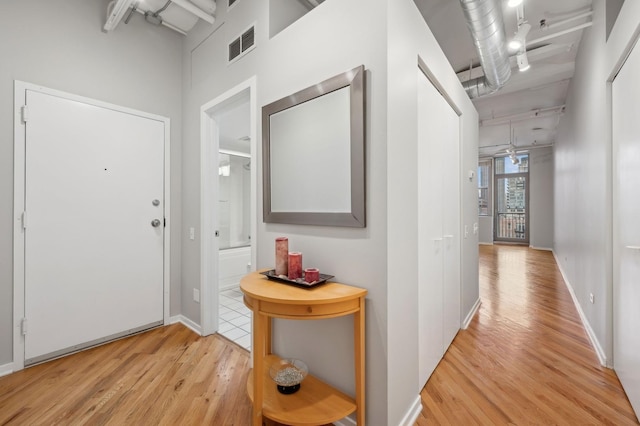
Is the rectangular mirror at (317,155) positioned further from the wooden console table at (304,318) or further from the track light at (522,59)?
the track light at (522,59)

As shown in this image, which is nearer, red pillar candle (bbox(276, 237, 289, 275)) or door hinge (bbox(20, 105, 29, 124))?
red pillar candle (bbox(276, 237, 289, 275))

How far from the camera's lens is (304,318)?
1253mm

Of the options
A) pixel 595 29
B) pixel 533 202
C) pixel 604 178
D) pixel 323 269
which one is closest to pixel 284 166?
pixel 323 269

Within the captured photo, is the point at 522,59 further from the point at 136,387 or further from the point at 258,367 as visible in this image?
the point at 136,387

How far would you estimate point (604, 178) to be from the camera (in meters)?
2.06

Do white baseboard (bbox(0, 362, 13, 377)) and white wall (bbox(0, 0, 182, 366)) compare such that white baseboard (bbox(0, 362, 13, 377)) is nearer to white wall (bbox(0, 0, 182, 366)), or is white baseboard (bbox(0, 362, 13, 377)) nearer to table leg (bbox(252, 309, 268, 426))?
white wall (bbox(0, 0, 182, 366))

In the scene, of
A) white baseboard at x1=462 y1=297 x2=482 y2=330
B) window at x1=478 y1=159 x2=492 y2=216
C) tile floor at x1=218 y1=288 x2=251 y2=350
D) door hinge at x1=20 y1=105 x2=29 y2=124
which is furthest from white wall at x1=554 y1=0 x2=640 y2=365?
window at x1=478 y1=159 x2=492 y2=216

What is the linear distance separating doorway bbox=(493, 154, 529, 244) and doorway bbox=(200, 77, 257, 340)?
8.16m

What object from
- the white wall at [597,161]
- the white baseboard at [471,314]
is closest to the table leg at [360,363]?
the white baseboard at [471,314]

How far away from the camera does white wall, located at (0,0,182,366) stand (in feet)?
6.54

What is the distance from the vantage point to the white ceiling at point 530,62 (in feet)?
8.13

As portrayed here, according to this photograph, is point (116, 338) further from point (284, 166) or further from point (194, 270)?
point (284, 166)

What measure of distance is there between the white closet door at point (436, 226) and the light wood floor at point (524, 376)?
6.8 inches

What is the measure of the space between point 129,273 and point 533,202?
9.67 metres
